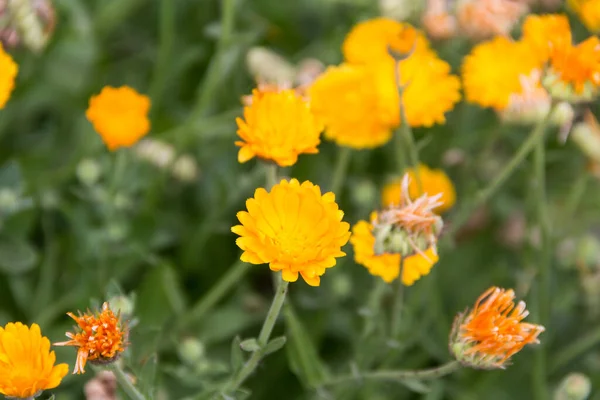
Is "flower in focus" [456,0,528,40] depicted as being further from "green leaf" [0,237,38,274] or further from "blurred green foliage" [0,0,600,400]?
"green leaf" [0,237,38,274]

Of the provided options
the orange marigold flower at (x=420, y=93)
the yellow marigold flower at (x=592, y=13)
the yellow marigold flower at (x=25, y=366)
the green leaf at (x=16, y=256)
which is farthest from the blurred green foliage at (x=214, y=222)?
the yellow marigold flower at (x=25, y=366)

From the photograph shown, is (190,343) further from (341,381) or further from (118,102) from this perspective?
(118,102)

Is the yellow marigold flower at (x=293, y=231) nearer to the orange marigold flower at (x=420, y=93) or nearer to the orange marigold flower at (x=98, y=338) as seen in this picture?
the orange marigold flower at (x=98, y=338)

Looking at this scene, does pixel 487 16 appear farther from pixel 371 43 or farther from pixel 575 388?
pixel 575 388

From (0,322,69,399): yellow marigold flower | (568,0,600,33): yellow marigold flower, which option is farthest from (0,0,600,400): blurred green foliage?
(0,322,69,399): yellow marigold flower

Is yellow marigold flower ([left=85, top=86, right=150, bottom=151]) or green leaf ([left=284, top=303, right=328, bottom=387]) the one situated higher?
yellow marigold flower ([left=85, top=86, right=150, bottom=151])

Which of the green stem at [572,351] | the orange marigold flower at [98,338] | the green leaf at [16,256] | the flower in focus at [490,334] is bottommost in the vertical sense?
the green stem at [572,351]
